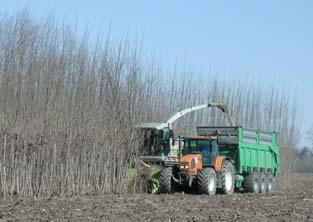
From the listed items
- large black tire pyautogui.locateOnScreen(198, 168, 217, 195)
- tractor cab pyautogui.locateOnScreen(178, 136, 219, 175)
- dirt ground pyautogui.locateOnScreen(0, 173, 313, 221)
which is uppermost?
tractor cab pyautogui.locateOnScreen(178, 136, 219, 175)

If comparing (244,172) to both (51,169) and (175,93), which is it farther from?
(51,169)

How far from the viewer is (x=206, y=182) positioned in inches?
778

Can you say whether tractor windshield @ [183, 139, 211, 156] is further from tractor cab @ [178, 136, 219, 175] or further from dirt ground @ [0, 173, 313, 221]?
A: dirt ground @ [0, 173, 313, 221]

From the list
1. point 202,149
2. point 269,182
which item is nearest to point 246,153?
point 202,149

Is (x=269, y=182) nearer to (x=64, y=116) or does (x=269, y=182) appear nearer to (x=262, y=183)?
(x=262, y=183)

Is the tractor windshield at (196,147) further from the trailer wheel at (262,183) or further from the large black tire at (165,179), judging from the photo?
the trailer wheel at (262,183)

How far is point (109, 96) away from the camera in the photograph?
1930cm

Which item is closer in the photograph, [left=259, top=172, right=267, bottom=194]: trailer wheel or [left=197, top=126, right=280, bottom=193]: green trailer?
[left=197, top=126, right=280, bottom=193]: green trailer

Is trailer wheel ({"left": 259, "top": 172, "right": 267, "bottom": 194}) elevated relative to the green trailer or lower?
lower

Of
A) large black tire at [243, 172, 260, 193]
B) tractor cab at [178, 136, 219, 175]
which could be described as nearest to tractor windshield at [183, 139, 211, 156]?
tractor cab at [178, 136, 219, 175]

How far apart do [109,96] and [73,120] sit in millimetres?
2022

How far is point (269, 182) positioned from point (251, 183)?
8.11 ft

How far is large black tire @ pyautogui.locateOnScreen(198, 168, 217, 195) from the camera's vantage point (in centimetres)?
1977

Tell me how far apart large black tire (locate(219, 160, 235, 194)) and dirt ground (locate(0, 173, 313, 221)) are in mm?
3548
